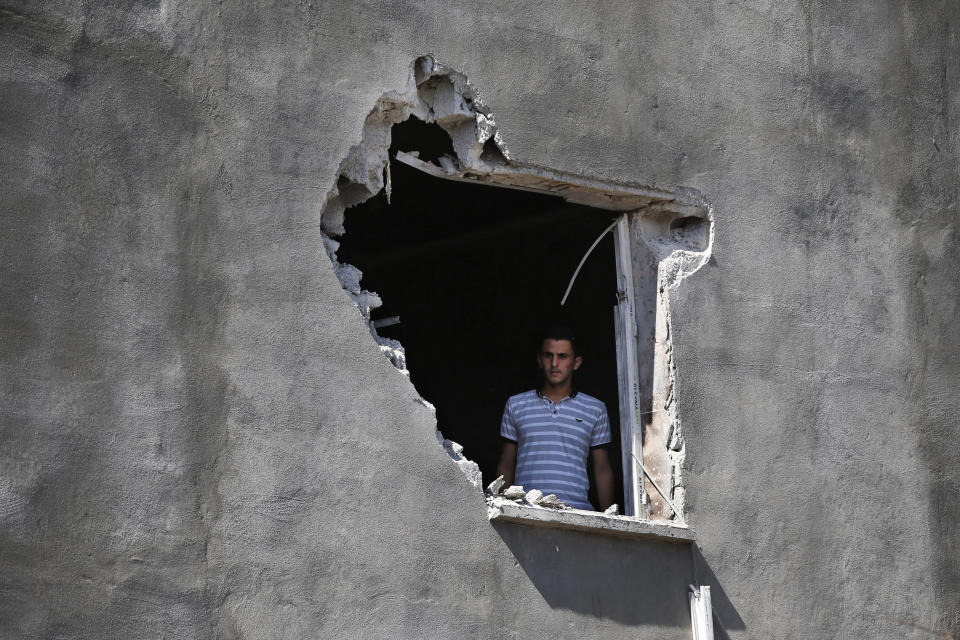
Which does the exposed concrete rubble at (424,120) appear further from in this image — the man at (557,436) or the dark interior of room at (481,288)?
the dark interior of room at (481,288)

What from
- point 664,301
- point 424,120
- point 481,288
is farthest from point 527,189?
point 481,288

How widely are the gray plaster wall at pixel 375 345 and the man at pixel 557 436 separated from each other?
637 mm

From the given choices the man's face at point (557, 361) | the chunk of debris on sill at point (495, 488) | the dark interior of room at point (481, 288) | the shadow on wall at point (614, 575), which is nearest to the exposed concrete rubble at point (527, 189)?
the chunk of debris on sill at point (495, 488)

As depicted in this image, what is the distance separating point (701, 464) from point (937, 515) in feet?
4.95

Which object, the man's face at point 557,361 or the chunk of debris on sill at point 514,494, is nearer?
the chunk of debris on sill at point 514,494

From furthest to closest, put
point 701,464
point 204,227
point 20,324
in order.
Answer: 1. point 701,464
2. point 204,227
3. point 20,324

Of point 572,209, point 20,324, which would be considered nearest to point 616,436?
point 572,209

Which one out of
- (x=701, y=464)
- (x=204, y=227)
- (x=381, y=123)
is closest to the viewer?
(x=204, y=227)

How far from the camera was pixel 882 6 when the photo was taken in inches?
332

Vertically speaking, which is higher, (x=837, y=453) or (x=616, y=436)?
(x=616, y=436)

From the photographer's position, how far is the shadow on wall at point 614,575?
655 cm

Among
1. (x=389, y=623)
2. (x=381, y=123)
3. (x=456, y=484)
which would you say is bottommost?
(x=389, y=623)

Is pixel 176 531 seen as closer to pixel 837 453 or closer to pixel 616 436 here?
pixel 837 453

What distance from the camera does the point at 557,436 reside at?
24.7ft
